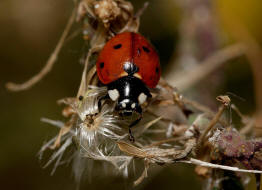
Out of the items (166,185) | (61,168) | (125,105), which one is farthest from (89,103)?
(166,185)

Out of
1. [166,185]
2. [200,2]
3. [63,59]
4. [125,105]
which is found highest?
[200,2]

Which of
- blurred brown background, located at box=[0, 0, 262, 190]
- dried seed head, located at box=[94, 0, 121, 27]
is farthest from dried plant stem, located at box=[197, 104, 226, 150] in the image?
blurred brown background, located at box=[0, 0, 262, 190]

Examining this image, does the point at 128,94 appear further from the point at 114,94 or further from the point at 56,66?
the point at 56,66

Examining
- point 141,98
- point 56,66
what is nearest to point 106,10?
point 141,98

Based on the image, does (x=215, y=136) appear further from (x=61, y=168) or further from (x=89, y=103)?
(x=61, y=168)

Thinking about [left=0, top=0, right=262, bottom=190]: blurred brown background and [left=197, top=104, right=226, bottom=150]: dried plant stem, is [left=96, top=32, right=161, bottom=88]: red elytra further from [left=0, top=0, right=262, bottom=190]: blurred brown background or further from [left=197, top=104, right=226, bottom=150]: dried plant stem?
[left=0, top=0, right=262, bottom=190]: blurred brown background

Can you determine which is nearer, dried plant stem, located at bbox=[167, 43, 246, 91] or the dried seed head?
the dried seed head

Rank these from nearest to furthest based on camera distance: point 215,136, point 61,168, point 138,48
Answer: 1. point 215,136
2. point 138,48
3. point 61,168

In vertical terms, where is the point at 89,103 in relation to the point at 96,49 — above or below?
below
